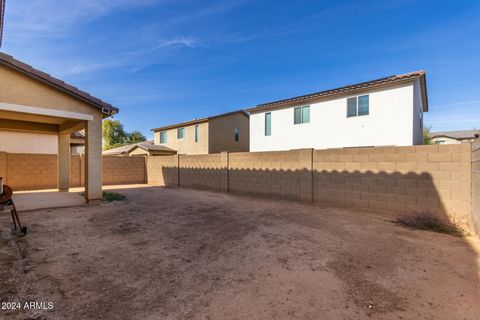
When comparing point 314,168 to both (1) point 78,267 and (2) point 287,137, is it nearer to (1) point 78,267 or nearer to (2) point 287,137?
(1) point 78,267

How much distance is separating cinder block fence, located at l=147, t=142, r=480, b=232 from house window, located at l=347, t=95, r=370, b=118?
7382 millimetres

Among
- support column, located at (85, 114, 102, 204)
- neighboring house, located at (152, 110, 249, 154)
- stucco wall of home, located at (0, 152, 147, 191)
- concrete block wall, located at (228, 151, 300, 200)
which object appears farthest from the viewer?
neighboring house, located at (152, 110, 249, 154)

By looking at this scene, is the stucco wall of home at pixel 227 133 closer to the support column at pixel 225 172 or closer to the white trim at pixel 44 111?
the support column at pixel 225 172

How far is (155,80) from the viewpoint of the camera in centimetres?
1808

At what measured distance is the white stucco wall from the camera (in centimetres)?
1244

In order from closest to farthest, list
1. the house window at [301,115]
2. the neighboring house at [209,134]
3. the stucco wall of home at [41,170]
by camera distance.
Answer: the stucco wall of home at [41,170]
the house window at [301,115]
the neighboring house at [209,134]

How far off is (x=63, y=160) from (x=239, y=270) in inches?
505

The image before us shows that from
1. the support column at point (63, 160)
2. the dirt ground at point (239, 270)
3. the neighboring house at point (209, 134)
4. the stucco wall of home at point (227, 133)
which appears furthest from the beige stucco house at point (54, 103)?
the stucco wall of home at point (227, 133)

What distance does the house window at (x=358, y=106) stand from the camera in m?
13.7

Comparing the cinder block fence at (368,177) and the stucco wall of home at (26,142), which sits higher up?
the stucco wall of home at (26,142)

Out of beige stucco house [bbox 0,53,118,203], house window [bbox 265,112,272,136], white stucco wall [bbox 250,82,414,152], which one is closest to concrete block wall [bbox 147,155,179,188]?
beige stucco house [bbox 0,53,118,203]

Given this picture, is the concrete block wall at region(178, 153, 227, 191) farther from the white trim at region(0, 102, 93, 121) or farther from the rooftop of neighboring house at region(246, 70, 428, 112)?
the rooftop of neighboring house at region(246, 70, 428, 112)

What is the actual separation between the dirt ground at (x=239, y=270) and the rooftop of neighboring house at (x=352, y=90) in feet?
32.6

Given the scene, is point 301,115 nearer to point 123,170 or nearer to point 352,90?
point 352,90
